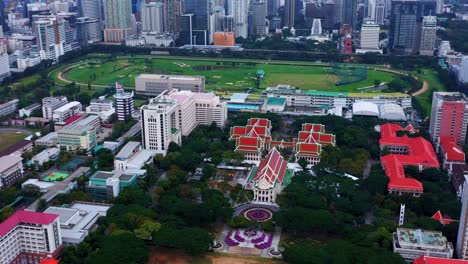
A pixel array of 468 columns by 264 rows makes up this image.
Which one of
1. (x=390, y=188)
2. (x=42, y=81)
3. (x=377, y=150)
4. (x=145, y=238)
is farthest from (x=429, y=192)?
(x=42, y=81)

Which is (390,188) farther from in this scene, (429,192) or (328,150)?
(328,150)

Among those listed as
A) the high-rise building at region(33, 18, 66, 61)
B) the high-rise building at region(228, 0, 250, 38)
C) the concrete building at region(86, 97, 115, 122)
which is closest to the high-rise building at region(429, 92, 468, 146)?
the concrete building at region(86, 97, 115, 122)

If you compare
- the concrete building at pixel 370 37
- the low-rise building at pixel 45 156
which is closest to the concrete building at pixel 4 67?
the low-rise building at pixel 45 156

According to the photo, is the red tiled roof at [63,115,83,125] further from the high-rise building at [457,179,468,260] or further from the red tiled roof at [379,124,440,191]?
the high-rise building at [457,179,468,260]

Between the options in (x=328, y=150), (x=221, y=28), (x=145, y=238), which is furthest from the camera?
(x=221, y=28)

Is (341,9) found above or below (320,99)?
above
